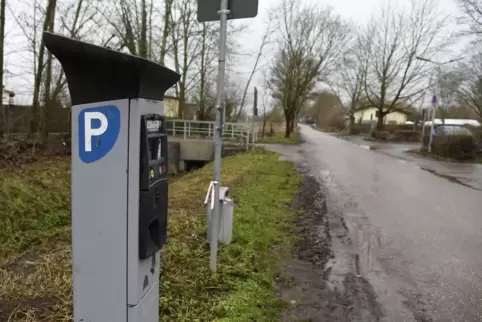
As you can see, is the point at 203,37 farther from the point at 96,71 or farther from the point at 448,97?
the point at 448,97

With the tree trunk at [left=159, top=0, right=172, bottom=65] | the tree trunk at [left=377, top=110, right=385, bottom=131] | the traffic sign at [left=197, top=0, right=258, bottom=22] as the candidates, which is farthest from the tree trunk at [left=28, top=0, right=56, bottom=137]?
the tree trunk at [left=377, top=110, right=385, bottom=131]

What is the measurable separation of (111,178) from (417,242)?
199 inches

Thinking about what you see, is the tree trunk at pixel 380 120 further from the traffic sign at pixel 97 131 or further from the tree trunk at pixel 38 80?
the traffic sign at pixel 97 131

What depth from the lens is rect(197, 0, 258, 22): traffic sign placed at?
354 cm

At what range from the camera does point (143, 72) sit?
1976 mm

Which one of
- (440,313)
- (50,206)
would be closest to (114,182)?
(440,313)

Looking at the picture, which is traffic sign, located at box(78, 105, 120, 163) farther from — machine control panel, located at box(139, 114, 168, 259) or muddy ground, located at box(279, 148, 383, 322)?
muddy ground, located at box(279, 148, 383, 322)

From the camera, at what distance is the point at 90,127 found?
2.05 m

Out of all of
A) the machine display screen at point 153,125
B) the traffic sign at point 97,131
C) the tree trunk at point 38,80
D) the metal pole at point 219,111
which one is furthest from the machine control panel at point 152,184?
the tree trunk at point 38,80

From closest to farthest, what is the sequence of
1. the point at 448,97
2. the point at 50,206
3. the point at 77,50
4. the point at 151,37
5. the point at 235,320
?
the point at 77,50 < the point at 235,320 < the point at 50,206 < the point at 151,37 < the point at 448,97

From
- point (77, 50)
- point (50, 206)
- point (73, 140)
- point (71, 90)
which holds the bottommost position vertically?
point (50, 206)

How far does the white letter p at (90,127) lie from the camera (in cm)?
204

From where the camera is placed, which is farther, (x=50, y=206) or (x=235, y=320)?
(x=50, y=206)

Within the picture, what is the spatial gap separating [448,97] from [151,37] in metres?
48.1
